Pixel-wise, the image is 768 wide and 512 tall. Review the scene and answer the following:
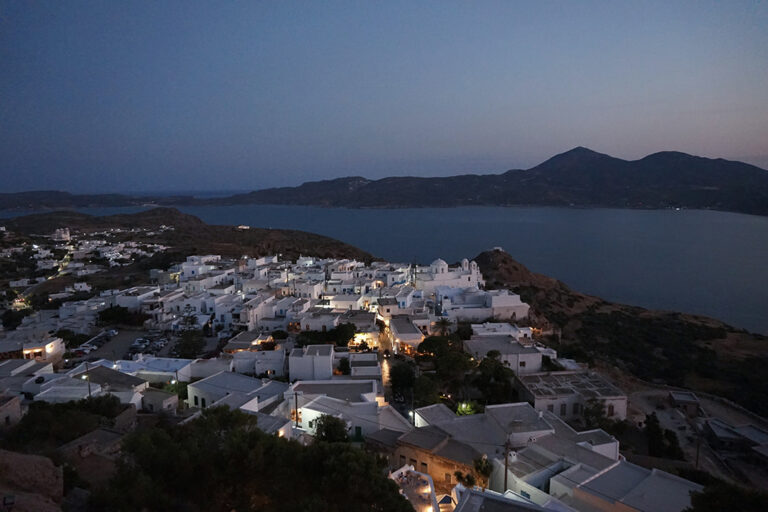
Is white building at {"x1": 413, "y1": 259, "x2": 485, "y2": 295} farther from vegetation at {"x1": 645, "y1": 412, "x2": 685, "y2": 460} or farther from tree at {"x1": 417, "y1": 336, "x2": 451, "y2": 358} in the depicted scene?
vegetation at {"x1": 645, "y1": 412, "x2": 685, "y2": 460}

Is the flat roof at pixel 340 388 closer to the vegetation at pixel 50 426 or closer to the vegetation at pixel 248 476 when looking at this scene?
the vegetation at pixel 50 426

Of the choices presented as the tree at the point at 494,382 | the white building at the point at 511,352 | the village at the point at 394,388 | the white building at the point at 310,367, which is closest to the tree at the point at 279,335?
the village at the point at 394,388

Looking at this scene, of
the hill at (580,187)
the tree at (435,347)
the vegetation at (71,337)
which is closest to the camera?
the tree at (435,347)

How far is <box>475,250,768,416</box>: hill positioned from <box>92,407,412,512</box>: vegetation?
50.2 feet

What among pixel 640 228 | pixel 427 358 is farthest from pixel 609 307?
pixel 640 228

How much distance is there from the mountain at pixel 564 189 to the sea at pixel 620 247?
8897 mm

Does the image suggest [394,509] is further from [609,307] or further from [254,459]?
[609,307]

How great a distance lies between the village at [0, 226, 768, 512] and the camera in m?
8.91

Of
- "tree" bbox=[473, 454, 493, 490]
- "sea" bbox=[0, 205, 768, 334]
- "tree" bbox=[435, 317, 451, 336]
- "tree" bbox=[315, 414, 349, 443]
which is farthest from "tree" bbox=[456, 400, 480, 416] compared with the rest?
"sea" bbox=[0, 205, 768, 334]

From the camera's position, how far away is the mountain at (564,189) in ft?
400

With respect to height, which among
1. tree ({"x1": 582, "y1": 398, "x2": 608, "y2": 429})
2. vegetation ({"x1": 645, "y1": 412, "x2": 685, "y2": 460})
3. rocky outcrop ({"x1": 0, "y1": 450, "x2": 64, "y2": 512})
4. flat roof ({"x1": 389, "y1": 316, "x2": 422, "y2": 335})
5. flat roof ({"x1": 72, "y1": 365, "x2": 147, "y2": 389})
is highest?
rocky outcrop ({"x1": 0, "y1": 450, "x2": 64, "y2": 512})

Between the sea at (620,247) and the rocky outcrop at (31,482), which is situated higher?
the rocky outcrop at (31,482)

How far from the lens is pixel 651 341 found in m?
26.7

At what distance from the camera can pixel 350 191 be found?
16650 cm
